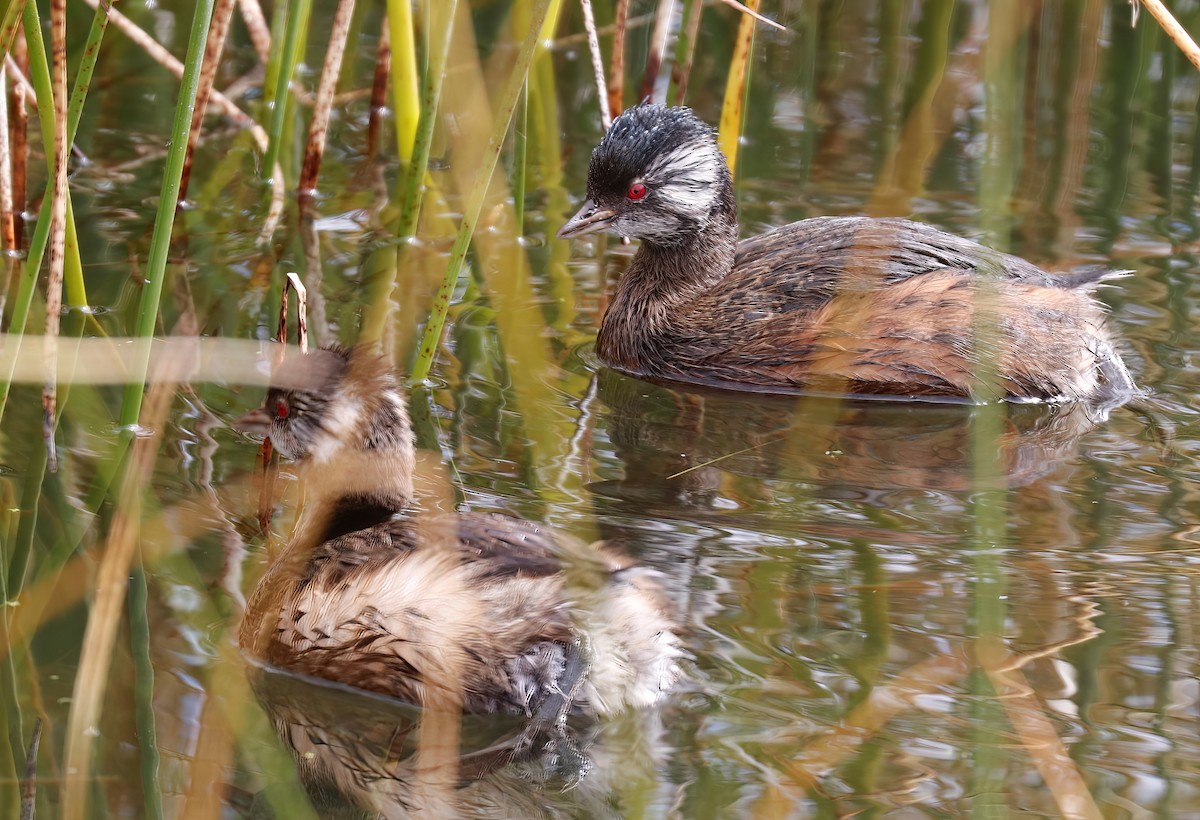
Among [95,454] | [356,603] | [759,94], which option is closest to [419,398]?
[95,454]

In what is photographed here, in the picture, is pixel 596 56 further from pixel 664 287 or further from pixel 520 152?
pixel 664 287

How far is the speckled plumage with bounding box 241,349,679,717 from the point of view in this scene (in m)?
3.38

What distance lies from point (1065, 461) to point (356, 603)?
7.37ft

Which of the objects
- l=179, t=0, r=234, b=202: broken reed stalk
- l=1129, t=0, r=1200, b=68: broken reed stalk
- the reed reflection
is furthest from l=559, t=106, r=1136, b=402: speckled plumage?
l=179, t=0, r=234, b=202: broken reed stalk

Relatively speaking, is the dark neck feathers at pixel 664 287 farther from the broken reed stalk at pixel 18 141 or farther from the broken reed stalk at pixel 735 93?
the broken reed stalk at pixel 18 141

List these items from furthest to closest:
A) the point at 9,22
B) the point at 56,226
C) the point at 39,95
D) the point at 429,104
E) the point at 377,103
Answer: the point at 377,103 → the point at 429,104 → the point at 39,95 → the point at 56,226 → the point at 9,22

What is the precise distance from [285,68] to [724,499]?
2.28m

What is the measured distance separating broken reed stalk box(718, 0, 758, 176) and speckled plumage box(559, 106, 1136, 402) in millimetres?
323

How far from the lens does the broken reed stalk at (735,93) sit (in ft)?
18.5

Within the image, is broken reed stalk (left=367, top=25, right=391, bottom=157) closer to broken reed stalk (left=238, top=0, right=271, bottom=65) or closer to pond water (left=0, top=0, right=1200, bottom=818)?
pond water (left=0, top=0, right=1200, bottom=818)

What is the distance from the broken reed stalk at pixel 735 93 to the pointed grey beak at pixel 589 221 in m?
0.58

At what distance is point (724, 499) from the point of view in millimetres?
4387

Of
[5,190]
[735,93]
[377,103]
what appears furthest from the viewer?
[377,103]

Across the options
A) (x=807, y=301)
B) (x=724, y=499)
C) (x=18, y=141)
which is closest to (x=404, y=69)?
(x=18, y=141)
